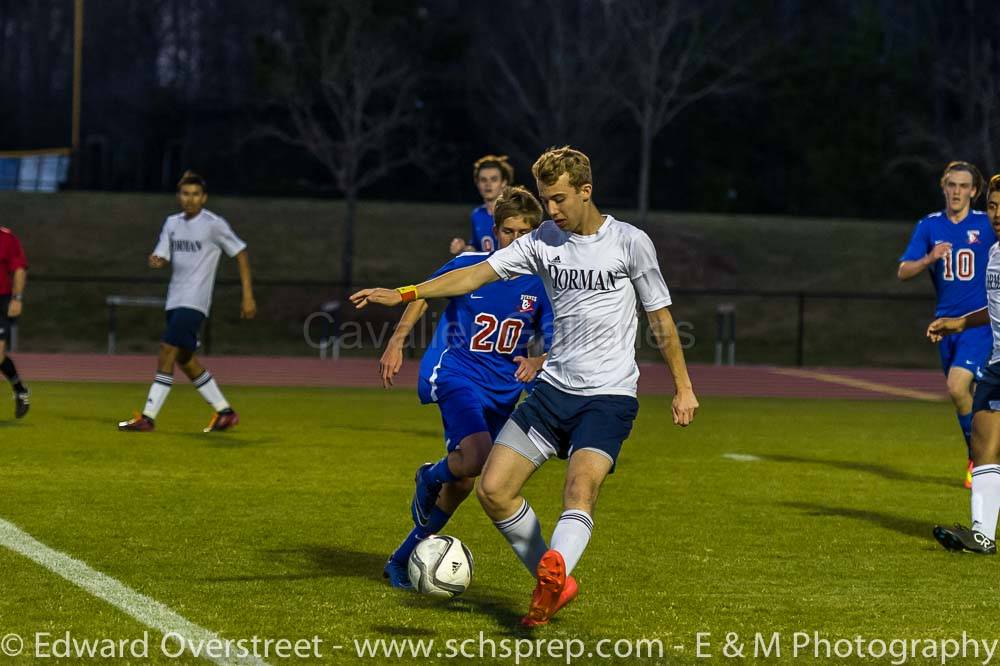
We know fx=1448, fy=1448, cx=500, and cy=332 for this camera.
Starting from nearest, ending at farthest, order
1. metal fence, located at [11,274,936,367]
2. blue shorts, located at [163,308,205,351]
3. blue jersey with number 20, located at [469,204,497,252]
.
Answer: blue jersey with number 20, located at [469,204,497,252] → blue shorts, located at [163,308,205,351] → metal fence, located at [11,274,936,367]

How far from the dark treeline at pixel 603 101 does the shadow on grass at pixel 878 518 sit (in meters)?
29.5

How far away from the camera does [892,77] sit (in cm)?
5262

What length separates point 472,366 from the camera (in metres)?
6.93

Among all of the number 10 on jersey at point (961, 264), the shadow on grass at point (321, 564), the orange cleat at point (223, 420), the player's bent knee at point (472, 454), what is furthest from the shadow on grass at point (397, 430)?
the player's bent knee at point (472, 454)

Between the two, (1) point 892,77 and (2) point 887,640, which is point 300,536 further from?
(1) point 892,77

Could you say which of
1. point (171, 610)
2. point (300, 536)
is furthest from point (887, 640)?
point (300, 536)

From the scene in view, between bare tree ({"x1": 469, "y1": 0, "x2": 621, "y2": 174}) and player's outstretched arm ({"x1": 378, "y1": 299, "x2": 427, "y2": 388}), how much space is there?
109ft

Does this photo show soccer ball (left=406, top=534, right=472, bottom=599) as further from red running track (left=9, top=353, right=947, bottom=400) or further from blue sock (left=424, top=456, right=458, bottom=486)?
red running track (left=9, top=353, right=947, bottom=400)

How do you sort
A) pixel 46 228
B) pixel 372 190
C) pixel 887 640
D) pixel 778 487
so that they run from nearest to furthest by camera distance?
pixel 887 640 → pixel 778 487 → pixel 46 228 → pixel 372 190

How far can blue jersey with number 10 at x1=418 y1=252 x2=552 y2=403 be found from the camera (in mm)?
6926

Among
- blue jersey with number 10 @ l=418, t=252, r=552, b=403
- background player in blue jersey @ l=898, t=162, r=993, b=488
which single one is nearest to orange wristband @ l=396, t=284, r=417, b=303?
blue jersey with number 10 @ l=418, t=252, r=552, b=403

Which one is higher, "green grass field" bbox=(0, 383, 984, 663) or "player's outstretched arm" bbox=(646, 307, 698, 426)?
"player's outstretched arm" bbox=(646, 307, 698, 426)

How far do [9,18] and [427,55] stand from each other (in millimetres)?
21125

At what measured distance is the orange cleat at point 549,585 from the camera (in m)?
5.46
